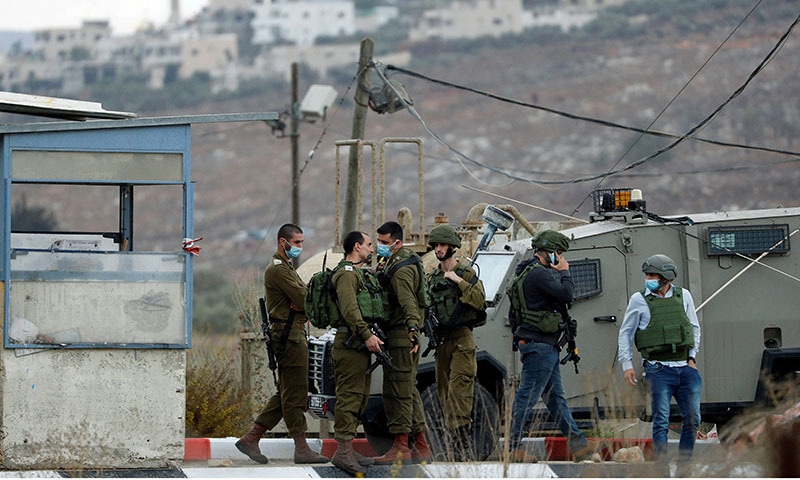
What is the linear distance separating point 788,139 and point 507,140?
22.3m

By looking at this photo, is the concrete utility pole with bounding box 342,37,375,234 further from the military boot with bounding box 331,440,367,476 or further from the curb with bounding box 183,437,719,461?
the military boot with bounding box 331,440,367,476

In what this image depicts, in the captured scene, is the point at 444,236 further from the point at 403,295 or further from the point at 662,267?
the point at 662,267

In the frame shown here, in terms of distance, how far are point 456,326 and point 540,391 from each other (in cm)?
86

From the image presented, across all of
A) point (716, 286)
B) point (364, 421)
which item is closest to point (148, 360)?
point (364, 421)

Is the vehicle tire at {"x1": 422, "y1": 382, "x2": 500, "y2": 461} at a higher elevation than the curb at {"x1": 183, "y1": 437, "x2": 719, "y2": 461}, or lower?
higher

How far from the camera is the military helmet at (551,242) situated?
34.4 ft

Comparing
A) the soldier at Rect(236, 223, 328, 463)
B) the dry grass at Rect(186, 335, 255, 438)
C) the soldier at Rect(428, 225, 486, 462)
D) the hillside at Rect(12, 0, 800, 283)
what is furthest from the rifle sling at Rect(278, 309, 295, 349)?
the hillside at Rect(12, 0, 800, 283)

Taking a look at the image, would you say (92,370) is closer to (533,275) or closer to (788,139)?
(533,275)

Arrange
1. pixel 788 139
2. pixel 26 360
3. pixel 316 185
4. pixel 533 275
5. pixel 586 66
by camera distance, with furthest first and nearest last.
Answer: pixel 586 66
pixel 316 185
pixel 788 139
pixel 533 275
pixel 26 360

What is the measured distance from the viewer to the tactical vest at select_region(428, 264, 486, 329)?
34.0 ft

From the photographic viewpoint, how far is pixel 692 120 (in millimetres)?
83750

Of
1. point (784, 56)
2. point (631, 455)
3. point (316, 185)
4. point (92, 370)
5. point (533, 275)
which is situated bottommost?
point (631, 455)

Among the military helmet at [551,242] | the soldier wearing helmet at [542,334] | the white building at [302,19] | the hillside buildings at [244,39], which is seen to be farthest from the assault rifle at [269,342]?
the white building at [302,19]

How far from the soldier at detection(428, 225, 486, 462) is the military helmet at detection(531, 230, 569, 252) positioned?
23.9 inches
